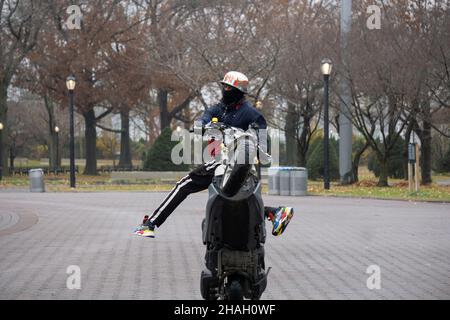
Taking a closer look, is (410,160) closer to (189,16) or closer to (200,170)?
(200,170)

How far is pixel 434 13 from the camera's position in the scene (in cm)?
3045

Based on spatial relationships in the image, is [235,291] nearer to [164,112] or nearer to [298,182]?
[298,182]

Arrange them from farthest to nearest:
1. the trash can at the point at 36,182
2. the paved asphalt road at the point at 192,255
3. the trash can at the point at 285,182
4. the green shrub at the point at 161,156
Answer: the green shrub at the point at 161,156 → the trash can at the point at 36,182 → the trash can at the point at 285,182 → the paved asphalt road at the point at 192,255

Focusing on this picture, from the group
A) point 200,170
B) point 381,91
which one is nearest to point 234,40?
point 381,91

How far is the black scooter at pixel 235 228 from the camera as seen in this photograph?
22.7 ft

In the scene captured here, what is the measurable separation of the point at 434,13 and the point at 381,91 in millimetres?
3647

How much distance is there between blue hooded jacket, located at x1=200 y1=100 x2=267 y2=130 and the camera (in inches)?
308

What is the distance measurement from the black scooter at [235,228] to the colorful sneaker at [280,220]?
485 mm

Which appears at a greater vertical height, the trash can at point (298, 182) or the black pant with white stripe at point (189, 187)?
the black pant with white stripe at point (189, 187)

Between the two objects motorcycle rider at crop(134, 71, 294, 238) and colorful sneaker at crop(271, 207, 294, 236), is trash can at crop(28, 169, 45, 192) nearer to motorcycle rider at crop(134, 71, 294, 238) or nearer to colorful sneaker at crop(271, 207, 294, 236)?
motorcycle rider at crop(134, 71, 294, 238)
